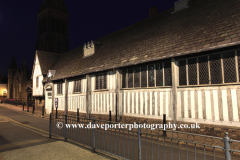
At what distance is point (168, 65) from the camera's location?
31.6 feet

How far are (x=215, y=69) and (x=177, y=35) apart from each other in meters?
3.36

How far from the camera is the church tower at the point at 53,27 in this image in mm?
46000

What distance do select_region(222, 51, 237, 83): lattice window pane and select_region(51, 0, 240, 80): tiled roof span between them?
0.60 metres

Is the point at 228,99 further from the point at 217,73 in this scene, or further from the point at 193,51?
the point at 193,51

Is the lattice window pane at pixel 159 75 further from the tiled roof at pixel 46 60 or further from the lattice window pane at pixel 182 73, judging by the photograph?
the tiled roof at pixel 46 60

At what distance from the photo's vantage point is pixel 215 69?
781cm

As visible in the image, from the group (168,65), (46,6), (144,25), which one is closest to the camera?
(168,65)

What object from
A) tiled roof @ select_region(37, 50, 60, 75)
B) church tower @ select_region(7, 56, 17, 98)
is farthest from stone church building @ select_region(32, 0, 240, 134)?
church tower @ select_region(7, 56, 17, 98)

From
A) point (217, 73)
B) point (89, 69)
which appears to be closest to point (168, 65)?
point (217, 73)

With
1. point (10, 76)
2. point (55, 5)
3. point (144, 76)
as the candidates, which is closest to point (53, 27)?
point (55, 5)

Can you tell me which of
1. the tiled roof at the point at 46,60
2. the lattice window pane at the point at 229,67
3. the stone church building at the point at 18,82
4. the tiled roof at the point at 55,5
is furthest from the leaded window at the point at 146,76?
the tiled roof at the point at 55,5

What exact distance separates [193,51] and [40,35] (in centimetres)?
4874

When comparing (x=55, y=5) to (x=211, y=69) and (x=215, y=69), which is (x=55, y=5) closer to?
(x=211, y=69)

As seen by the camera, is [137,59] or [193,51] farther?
[137,59]
